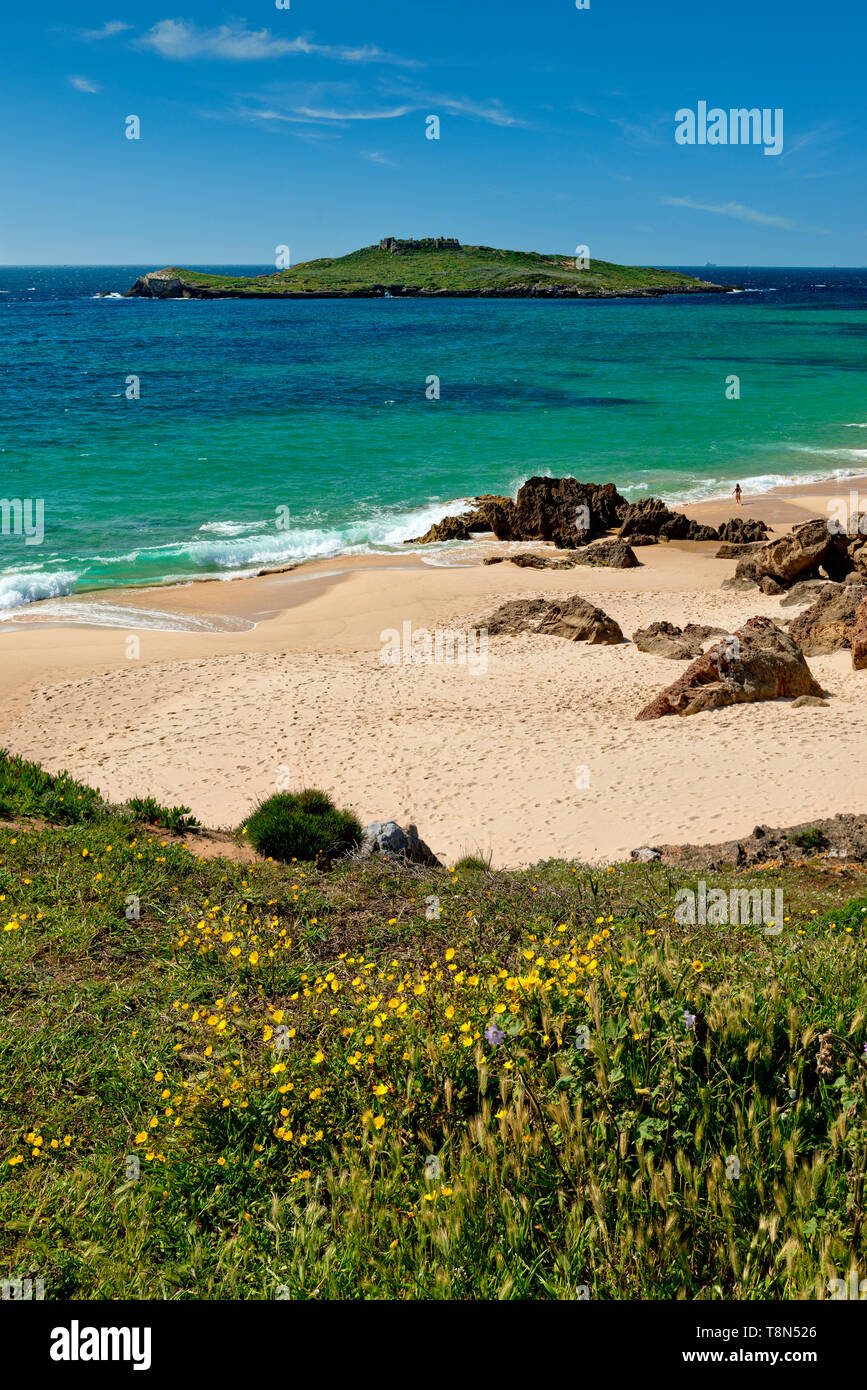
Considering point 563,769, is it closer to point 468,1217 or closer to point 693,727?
point 693,727

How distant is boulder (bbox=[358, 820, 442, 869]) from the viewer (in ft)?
32.6

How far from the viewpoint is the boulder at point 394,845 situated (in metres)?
9.92

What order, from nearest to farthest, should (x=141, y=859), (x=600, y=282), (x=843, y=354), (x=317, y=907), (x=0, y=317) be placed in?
(x=317, y=907) → (x=141, y=859) → (x=843, y=354) → (x=0, y=317) → (x=600, y=282)

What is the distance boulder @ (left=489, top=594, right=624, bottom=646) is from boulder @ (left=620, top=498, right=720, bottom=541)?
9.27 meters

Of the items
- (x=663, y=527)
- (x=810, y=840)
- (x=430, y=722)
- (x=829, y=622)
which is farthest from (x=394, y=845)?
(x=663, y=527)

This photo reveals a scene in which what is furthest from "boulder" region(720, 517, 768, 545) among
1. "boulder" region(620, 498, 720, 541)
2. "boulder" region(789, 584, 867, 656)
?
"boulder" region(789, 584, 867, 656)

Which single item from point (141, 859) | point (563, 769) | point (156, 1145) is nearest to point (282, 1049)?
point (156, 1145)

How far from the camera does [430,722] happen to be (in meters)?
16.3

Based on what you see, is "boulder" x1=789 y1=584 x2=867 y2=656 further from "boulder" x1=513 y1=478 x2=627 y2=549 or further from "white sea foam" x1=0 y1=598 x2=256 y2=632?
"white sea foam" x1=0 y1=598 x2=256 y2=632

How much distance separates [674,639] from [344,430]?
3322 cm

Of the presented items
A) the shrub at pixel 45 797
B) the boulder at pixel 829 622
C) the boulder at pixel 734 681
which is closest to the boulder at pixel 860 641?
the boulder at pixel 829 622

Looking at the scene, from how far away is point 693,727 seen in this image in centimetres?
1523
